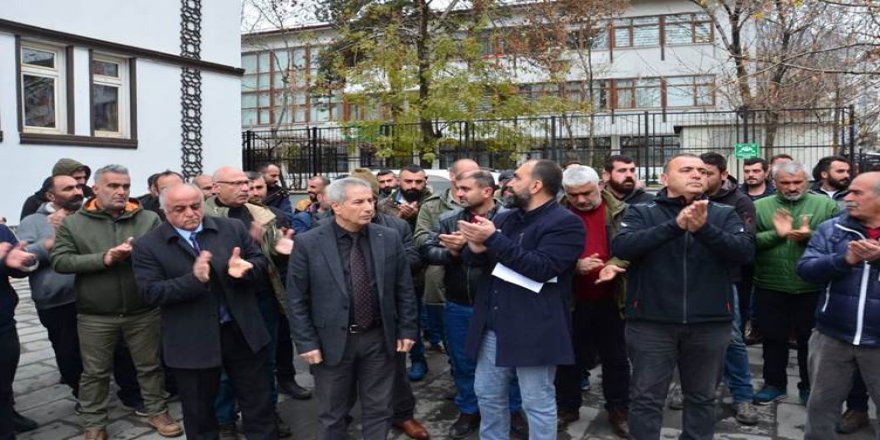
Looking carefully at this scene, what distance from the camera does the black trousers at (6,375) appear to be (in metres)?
4.20

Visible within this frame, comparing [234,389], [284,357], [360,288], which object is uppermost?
[360,288]

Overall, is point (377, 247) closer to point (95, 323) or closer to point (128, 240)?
point (128, 240)

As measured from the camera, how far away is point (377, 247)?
3.95 metres

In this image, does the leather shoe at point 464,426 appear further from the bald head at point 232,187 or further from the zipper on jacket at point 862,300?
the zipper on jacket at point 862,300

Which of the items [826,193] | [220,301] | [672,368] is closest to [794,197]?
[826,193]

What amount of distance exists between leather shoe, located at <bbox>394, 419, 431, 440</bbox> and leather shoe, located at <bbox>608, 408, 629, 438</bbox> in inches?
51.5

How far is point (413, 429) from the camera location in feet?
15.2

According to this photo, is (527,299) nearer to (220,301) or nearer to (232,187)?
(220,301)

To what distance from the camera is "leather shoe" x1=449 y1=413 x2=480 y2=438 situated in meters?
4.62

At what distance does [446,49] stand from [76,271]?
40.2 feet

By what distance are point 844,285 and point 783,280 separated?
137cm

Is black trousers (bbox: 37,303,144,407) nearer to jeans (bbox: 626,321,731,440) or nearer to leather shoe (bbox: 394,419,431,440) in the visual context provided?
leather shoe (bbox: 394,419,431,440)

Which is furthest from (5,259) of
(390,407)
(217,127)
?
(217,127)

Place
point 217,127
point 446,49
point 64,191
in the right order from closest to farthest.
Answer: point 64,191
point 217,127
point 446,49
